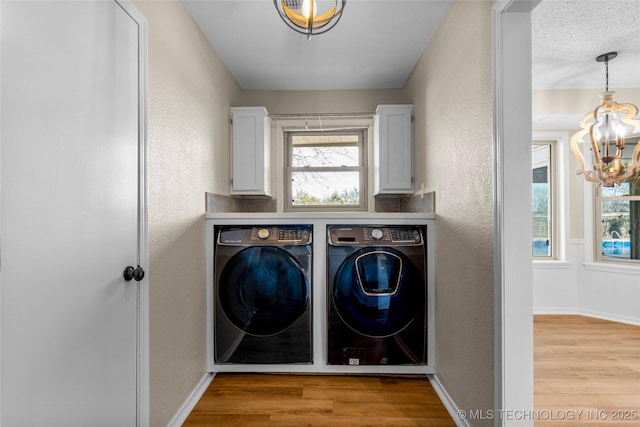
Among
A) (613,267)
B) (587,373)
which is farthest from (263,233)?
(613,267)

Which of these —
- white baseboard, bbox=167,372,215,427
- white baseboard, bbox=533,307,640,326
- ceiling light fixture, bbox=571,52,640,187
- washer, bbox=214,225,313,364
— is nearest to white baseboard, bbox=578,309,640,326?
white baseboard, bbox=533,307,640,326

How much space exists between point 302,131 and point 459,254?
6.86 ft

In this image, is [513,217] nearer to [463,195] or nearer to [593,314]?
[463,195]

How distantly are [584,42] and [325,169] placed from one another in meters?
2.29

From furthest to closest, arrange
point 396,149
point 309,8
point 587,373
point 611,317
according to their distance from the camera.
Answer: point 611,317 → point 396,149 → point 587,373 → point 309,8

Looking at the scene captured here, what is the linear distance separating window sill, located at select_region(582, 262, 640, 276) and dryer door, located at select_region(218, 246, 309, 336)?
354cm

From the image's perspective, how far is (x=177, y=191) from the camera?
1.80 meters

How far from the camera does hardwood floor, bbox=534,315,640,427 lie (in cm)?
186

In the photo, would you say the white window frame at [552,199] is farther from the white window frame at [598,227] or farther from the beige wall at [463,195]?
the beige wall at [463,195]

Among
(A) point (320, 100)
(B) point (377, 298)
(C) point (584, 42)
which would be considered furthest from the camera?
(A) point (320, 100)

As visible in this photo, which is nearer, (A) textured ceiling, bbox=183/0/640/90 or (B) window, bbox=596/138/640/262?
(A) textured ceiling, bbox=183/0/640/90

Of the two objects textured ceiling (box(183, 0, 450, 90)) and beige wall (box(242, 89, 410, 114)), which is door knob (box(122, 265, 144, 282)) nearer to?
textured ceiling (box(183, 0, 450, 90))

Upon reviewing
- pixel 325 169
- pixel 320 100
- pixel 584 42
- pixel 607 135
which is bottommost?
pixel 325 169

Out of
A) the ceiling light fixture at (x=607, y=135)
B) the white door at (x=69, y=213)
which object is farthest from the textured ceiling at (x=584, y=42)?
the white door at (x=69, y=213)
